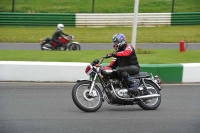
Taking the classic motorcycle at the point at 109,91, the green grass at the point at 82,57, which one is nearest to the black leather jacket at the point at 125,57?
the classic motorcycle at the point at 109,91

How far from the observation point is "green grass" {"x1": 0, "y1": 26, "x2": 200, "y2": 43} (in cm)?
2627

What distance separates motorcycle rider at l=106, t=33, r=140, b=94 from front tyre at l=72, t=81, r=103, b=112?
0.61 m

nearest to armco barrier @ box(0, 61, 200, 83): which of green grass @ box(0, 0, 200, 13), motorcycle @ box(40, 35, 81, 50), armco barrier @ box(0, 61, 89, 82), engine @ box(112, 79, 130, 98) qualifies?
armco barrier @ box(0, 61, 89, 82)

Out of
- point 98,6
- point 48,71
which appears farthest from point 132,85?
point 98,6

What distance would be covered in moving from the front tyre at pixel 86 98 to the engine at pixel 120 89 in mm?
355

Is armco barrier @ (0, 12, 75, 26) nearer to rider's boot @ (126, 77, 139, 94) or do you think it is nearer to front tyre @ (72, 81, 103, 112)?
rider's boot @ (126, 77, 139, 94)

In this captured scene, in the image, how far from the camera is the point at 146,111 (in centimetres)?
962

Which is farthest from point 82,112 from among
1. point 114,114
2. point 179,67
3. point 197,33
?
point 197,33

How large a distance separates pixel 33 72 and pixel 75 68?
1098 millimetres

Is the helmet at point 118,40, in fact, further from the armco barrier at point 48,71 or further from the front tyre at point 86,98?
the armco barrier at point 48,71

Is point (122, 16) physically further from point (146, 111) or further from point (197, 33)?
point (146, 111)

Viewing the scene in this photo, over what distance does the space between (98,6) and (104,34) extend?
6.06 m

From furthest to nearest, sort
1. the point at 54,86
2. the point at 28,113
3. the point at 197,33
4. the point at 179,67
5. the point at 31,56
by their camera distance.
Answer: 1. the point at 197,33
2. the point at 31,56
3. the point at 179,67
4. the point at 54,86
5. the point at 28,113

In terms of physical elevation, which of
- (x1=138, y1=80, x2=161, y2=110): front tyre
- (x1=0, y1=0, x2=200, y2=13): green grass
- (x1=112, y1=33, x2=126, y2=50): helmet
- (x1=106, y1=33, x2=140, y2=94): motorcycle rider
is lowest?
(x1=138, y1=80, x2=161, y2=110): front tyre
